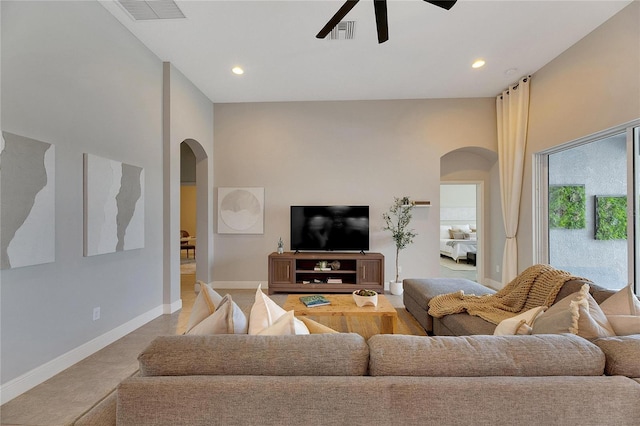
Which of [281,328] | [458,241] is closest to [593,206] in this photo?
[281,328]

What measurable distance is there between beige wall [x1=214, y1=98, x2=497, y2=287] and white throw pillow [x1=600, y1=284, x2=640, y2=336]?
337 cm

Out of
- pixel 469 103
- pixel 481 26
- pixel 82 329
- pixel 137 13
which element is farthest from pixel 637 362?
pixel 469 103

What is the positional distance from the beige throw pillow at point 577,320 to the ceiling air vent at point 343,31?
9.62ft

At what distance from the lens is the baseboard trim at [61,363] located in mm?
1900

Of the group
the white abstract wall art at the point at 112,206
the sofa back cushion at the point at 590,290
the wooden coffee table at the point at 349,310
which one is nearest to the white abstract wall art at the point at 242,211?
the white abstract wall art at the point at 112,206

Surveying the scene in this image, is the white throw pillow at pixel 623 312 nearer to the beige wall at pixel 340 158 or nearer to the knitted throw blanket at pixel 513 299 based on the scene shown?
the knitted throw blanket at pixel 513 299

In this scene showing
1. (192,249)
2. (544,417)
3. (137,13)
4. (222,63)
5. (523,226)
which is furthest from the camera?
(192,249)

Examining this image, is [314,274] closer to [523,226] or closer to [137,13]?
[523,226]

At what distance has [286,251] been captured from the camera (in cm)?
485

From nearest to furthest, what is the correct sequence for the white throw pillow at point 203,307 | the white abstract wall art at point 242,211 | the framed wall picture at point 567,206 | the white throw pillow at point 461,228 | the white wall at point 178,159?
1. the white throw pillow at point 203,307
2. the framed wall picture at point 567,206
3. the white wall at point 178,159
4. the white abstract wall art at point 242,211
5. the white throw pillow at point 461,228

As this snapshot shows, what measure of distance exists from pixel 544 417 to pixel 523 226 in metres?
4.07

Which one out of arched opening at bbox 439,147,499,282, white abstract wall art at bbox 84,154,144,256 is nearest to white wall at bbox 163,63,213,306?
white abstract wall art at bbox 84,154,144,256

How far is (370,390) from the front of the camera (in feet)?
3.06

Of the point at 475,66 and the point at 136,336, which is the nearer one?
the point at 136,336
